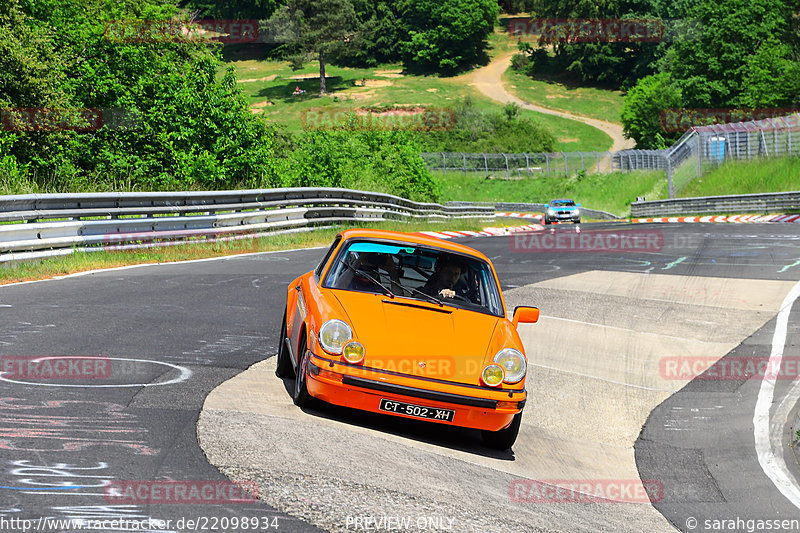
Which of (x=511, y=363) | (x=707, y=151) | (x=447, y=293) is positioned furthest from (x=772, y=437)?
(x=707, y=151)

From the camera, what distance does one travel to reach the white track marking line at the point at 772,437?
6.79m

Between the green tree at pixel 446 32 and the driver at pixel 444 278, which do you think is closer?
the driver at pixel 444 278

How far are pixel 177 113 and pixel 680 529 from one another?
24.9 meters

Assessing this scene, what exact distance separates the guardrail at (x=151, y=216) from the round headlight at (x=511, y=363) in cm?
933

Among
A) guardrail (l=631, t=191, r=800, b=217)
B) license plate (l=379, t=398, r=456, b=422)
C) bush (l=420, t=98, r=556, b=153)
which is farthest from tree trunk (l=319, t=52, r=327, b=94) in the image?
license plate (l=379, t=398, r=456, b=422)

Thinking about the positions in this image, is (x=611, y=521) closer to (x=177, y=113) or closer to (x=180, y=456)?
(x=180, y=456)

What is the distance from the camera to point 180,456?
17.7ft

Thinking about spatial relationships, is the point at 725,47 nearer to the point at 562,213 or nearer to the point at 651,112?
the point at 651,112

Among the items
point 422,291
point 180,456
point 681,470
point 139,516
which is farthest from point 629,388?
point 139,516

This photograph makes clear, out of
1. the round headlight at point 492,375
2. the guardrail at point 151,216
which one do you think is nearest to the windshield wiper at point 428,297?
the round headlight at point 492,375

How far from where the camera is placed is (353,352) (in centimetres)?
658

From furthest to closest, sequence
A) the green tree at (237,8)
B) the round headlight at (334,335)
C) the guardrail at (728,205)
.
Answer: the green tree at (237,8), the guardrail at (728,205), the round headlight at (334,335)

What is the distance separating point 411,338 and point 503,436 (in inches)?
40.7

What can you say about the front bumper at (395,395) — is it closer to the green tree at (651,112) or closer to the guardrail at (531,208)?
the guardrail at (531,208)
